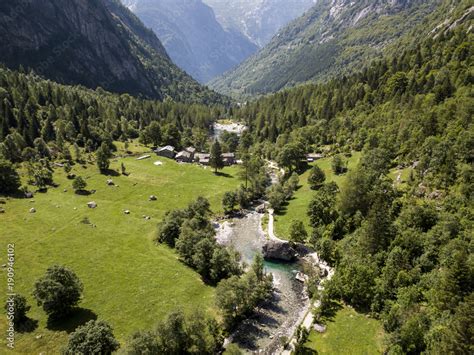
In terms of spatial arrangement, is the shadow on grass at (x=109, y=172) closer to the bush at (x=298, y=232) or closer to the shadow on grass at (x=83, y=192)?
the shadow on grass at (x=83, y=192)

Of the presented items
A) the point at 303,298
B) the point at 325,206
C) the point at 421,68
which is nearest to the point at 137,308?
the point at 303,298

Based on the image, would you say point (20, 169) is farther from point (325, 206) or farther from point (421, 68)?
point (421, 68)

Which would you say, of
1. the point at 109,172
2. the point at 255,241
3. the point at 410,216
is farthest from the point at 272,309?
the point at 109,172

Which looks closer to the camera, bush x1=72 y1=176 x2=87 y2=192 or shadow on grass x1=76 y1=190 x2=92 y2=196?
shadow on grass x1=76 y1=190 x2=92 y2=196

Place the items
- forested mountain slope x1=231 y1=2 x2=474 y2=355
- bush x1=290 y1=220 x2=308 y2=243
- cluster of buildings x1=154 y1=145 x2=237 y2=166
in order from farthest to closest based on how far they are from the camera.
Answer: cluster of buildings x1=154 y1=145 x2=237 y2=166
bush x1=290 y1=220 x2=308 y2=243
forested mountain slope x1=231 y1=2 x2=474 y2=355

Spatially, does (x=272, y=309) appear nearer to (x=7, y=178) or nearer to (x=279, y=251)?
(x=279, y=251)

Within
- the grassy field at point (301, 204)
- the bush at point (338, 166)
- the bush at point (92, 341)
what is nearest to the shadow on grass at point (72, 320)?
the bush at point (92, 341)

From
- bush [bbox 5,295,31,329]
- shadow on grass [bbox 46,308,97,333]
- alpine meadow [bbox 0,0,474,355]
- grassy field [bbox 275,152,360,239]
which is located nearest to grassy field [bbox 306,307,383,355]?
alpine meadow [bbox 0,0,474,355]

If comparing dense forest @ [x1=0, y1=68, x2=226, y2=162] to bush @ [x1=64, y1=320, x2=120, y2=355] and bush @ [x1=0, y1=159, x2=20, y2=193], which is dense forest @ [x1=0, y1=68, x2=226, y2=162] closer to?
bush @ [x1=0, y1=159, x2=20, y2=193]
